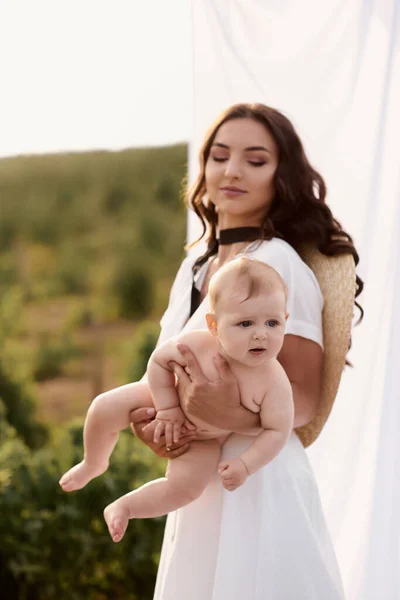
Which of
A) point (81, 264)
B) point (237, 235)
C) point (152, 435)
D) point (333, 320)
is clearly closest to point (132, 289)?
point (81, 264)

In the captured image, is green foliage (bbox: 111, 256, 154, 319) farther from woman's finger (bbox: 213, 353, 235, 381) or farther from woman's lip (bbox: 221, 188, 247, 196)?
woman's finger (bbox: 213, 353, 235, 381)

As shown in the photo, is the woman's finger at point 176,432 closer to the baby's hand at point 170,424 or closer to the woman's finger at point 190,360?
the baby's hand at point 170,424

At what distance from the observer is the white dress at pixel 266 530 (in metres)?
1.95

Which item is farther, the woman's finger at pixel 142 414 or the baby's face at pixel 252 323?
the woman's finger at pixel 142 414

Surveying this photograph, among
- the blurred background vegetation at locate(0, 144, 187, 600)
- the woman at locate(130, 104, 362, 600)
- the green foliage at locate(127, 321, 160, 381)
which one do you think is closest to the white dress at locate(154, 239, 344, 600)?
the woman at locate(130, 104, 362, 600)

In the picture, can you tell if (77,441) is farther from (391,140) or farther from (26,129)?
(391,140)

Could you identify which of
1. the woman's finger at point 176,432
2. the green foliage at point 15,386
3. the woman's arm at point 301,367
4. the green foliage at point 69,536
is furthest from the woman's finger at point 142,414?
the green foliage at point 15,386

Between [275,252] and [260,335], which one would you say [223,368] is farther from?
[275,252]

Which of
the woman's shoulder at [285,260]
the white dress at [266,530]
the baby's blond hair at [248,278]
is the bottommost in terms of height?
the white dress at [266,530]

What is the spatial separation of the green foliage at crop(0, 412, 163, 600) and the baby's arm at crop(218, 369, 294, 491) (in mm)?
1904

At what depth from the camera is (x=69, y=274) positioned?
5.36 m

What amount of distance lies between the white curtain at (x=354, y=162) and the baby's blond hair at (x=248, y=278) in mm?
566

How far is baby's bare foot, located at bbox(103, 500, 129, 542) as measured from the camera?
188cm

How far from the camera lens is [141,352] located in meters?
4.51
